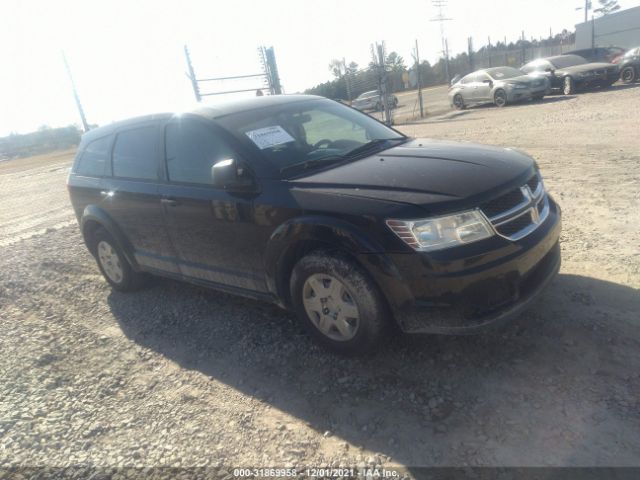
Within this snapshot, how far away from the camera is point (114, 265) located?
5180 millimetres

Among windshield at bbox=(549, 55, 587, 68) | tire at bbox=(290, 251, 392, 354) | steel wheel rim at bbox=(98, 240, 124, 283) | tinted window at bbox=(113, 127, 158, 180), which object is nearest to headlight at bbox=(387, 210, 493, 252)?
tire at bbox=(290, 251, 392, 354)

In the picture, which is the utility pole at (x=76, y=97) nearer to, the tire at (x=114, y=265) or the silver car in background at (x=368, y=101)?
the silver car in background at (x=368, y=101)

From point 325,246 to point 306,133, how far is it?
48.8 inches

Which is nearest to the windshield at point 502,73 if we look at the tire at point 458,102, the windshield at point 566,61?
the tire at point 458,102

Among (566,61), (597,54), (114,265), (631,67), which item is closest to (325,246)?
(114,265)

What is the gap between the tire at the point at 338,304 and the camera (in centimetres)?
295

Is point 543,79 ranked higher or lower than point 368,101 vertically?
lower

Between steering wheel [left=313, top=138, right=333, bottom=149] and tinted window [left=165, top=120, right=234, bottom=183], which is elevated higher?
tinted window [left=165, top=120, right=234, bottom=183]

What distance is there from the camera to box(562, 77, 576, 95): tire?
58.9 feet

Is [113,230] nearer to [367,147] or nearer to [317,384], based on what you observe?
[367,147]

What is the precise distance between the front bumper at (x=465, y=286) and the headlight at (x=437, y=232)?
0.17ft

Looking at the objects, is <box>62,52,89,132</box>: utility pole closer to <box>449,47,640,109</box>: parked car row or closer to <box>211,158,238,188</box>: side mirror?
<box>449,47,640,109</box>: parked car row

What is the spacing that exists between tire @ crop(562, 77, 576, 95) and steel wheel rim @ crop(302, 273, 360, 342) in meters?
18.5

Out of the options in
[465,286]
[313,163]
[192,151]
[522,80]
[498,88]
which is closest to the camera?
[465,286]
